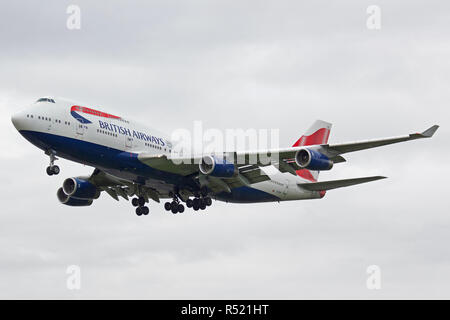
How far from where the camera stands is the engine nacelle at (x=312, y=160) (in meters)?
54.0

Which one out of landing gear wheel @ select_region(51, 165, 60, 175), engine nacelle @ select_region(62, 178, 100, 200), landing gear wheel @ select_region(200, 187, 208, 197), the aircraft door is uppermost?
the aircraft door

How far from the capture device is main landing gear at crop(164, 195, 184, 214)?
6275 centimetres

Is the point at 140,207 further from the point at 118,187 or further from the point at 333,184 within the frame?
the point at 333,184

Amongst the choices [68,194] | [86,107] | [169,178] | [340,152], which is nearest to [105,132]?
[86,107]

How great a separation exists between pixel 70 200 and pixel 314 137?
20.9 metres

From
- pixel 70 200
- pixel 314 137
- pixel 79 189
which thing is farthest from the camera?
pixel 314 137

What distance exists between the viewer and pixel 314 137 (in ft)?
230

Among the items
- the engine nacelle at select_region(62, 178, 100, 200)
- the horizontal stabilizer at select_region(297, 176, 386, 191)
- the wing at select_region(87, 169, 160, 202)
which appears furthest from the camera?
the engine nacelle at select_region(62, 178, 100, 200)

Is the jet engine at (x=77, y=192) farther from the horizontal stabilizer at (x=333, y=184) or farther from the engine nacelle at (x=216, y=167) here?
the horizontal stabilizer at (x=333, y=184)

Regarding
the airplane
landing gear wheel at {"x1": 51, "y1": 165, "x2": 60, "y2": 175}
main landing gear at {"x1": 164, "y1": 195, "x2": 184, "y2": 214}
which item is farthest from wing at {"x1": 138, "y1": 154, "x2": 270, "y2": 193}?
landing gear wheel at {"x1": 51, "y1": 165, "x2": 60, "y2": 175}

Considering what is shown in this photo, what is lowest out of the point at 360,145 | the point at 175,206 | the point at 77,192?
the point at 175,206

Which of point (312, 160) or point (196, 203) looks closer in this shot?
point (312, 160)

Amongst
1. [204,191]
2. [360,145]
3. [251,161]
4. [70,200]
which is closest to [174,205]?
[204,191]

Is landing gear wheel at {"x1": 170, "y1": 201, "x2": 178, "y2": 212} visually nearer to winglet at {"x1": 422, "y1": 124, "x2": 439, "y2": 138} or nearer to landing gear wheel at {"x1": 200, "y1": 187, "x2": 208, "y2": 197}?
landing gear wheel at {"x1": 200, "y1": 187, "x2": 208, "y2": 197}
